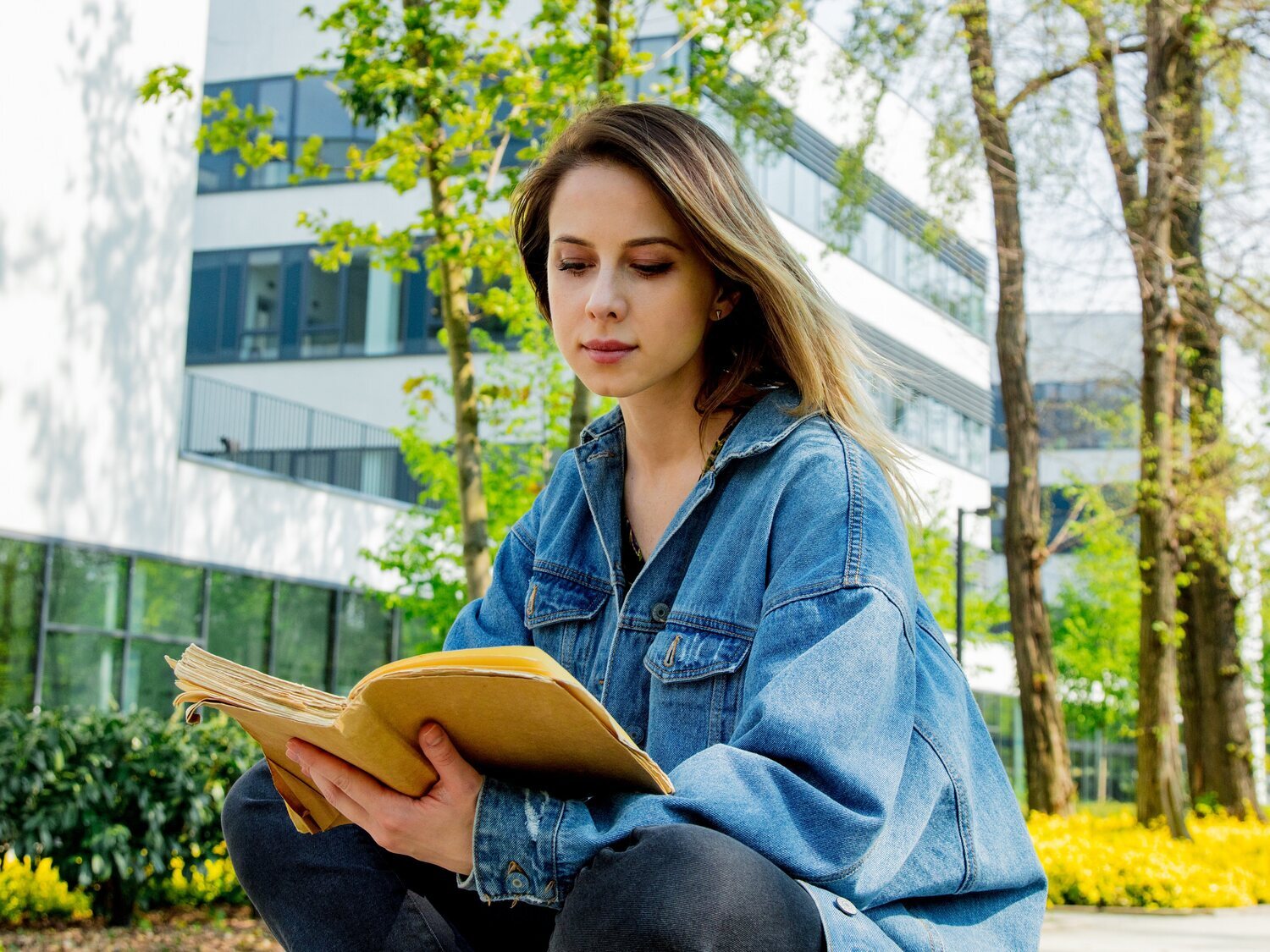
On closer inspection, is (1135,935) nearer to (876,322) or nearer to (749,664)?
(749,664)

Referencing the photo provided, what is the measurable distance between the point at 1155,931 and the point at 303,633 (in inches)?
546

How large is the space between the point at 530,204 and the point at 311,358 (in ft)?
82.1

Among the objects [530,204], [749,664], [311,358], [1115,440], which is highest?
[311,358]

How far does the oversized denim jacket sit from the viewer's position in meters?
1.70

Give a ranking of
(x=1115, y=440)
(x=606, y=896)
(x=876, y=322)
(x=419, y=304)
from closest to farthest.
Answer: (x=606, y=896)
(x=1115, y=440)
(x=419, y=304)
(x=876, y=322)

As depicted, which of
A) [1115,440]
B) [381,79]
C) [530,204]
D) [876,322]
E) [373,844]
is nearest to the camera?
[373,844]

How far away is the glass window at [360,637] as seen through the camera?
2086cm

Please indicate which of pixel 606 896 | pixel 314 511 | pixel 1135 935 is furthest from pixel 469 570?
pixel 314 511

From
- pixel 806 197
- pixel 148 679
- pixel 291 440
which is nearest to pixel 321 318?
pixel 291 440

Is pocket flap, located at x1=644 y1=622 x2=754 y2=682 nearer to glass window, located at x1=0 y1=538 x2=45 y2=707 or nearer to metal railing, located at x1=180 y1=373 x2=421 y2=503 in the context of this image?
glass window, located at x1=0 y1=538 x2=45 y2=707

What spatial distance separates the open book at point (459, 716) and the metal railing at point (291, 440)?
19.0 meters

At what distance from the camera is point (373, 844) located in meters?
2.17

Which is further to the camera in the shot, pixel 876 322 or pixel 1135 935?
pixel 876 322

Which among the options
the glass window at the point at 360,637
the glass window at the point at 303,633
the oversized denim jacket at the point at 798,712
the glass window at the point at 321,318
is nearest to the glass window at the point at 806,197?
the glass window at the point at 321,318
